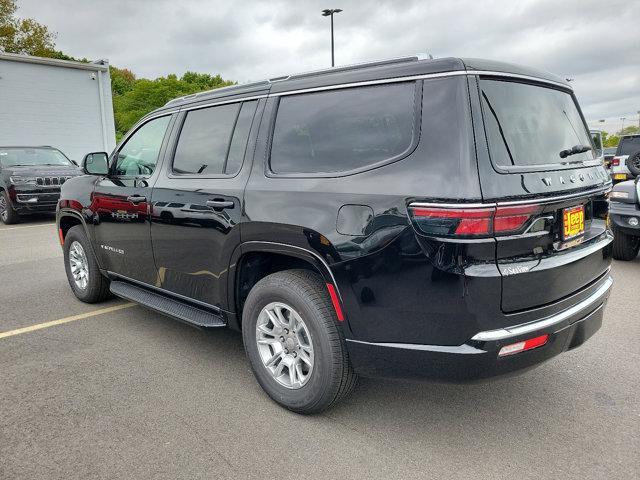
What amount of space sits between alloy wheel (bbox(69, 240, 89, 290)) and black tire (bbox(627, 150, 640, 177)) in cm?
683

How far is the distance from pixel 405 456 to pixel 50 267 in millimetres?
5802

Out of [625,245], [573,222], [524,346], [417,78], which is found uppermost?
Answer: [417,78]

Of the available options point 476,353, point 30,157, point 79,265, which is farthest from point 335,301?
point 30,157

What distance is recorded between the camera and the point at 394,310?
226 cm

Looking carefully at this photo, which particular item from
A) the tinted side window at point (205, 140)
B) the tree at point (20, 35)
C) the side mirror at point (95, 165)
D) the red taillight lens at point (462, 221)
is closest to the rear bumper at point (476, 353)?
the red taillight lens at point (462, 221)

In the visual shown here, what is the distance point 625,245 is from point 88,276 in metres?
6.56

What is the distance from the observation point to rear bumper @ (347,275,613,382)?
84.2 inches

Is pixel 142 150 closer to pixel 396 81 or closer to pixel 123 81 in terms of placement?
pixel 396 81

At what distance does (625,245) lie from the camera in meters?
6.45

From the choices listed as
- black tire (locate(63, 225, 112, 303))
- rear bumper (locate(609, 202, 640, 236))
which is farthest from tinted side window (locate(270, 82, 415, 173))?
rear bumper (locate(609, 202, 640, 236))

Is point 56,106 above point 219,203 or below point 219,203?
above

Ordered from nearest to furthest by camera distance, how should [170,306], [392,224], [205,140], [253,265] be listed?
1. [392,224]
2. [253,265]
3. [205,140]
4. [170,306]

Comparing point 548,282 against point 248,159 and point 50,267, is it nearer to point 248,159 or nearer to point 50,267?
point 248,159

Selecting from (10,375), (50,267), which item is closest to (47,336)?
(10,375)
